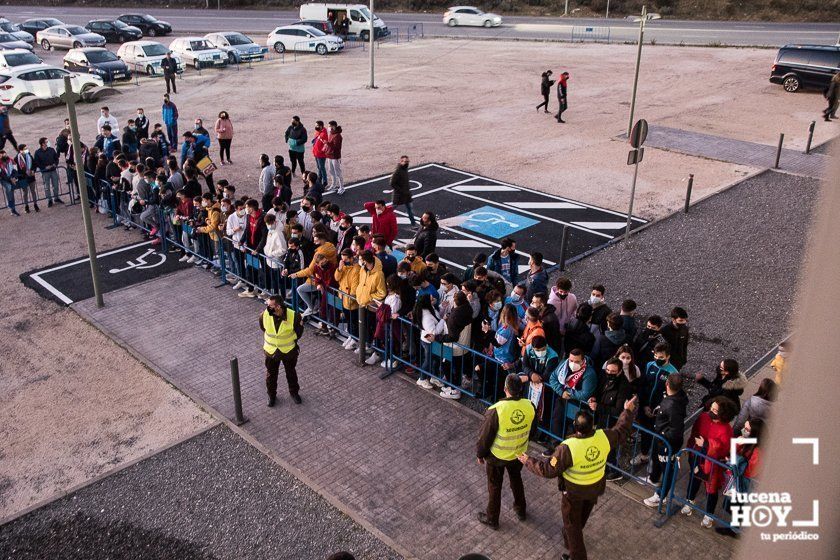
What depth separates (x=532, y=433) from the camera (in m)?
9.69

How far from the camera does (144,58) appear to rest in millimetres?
35375

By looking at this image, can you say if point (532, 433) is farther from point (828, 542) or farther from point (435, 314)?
point (828, 542)

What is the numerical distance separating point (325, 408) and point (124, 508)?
2866mm

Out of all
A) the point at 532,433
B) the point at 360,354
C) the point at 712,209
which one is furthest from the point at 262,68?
the point at 532,433

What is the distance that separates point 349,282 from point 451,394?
2363 mm

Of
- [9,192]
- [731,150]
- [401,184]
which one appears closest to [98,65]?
[9,192]

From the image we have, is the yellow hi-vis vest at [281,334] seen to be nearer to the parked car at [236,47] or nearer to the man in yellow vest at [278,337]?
the man in yellow vest at [278,337]

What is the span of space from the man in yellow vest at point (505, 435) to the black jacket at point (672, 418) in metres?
1.51

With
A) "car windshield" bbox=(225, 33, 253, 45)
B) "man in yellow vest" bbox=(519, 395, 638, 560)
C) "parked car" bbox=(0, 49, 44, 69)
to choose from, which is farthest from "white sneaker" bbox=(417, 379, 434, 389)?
"car windshield" bbox=(225, 33, 253, 45)

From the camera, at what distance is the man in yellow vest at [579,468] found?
280 inches

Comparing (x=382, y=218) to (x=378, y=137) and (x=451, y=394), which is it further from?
(x=378, y=137)

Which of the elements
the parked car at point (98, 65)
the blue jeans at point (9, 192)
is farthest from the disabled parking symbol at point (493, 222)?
the parked car at point (98, 65)

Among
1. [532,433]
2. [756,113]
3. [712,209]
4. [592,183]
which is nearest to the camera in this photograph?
[532,433]

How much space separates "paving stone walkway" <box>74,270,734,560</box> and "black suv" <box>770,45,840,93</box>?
2622cm
